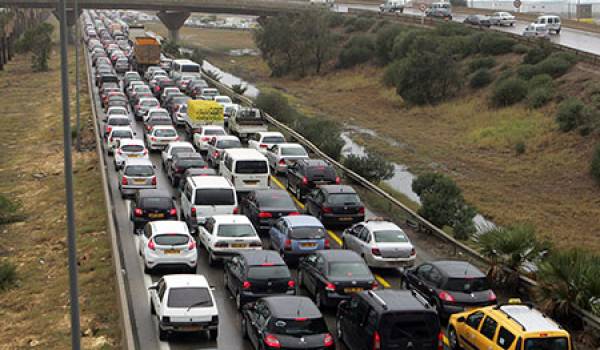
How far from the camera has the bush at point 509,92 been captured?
6169 centimetres

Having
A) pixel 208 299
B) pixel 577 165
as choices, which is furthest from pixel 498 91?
pixel 208 299

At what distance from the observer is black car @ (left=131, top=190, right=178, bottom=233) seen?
27.7 m

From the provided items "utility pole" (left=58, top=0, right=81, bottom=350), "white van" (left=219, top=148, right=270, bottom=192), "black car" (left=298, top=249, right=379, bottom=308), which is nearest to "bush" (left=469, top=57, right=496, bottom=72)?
"white van" (left=219, top=148, right=270, bottom=192)

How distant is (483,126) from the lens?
5950 cm

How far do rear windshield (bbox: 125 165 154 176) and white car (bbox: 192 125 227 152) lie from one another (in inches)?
347

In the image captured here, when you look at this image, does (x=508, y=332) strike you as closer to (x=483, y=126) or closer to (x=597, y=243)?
(x=597, y=243)

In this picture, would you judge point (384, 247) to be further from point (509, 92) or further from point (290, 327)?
point (509, 92)

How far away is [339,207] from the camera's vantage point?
28.9 m

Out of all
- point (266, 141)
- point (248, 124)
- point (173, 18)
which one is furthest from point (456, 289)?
point (173, 18)

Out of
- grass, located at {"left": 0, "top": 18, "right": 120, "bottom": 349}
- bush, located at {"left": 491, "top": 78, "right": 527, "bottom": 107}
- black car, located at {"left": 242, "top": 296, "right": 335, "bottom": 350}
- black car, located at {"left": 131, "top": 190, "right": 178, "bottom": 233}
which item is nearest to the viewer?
black car, located at {"left": 242, "top": 296, "right": 335, "bottom": 350}

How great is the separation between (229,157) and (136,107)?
67.6ft

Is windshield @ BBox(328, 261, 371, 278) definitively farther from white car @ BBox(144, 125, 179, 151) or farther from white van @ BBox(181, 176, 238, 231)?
white car @ BBox(144, 125, 179, 151)

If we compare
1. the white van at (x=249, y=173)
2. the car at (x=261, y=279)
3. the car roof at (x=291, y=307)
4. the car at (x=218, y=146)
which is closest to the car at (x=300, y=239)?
the car at (x=261, y=279)

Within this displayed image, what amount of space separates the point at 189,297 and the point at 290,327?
2.71 metres
